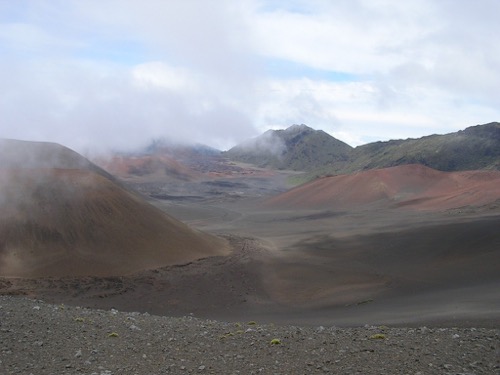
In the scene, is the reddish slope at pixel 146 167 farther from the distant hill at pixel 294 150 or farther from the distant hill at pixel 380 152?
the distant hill at pixel 294 150

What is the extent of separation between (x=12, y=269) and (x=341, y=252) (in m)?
19.0

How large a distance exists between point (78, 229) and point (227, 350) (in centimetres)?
1969

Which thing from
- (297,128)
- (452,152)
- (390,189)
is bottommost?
(390,189)

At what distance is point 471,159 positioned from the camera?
89312 mm

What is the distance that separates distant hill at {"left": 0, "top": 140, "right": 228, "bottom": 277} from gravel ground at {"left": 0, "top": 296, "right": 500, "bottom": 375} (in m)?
13.9

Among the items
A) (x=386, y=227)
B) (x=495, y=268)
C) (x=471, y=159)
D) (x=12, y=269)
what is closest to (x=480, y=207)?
(x=386, y=227)

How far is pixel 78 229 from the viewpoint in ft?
91.5

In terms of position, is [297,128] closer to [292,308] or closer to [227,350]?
[292,308]

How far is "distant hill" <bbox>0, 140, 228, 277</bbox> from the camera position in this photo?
2544cm

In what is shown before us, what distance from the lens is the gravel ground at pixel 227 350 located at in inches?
348

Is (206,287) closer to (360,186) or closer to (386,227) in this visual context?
(386,227)

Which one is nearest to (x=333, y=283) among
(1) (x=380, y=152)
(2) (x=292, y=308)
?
(2) (x=292, y=308)

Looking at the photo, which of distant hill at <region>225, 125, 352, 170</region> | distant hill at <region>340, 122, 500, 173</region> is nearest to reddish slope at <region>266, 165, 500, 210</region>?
distant hill at <region>340, 122, 500, 173</region>

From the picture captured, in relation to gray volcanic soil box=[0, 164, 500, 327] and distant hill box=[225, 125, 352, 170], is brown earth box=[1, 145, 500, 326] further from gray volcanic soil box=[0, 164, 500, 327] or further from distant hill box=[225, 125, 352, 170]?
distant hill box=[225, 125, 352, 170]
